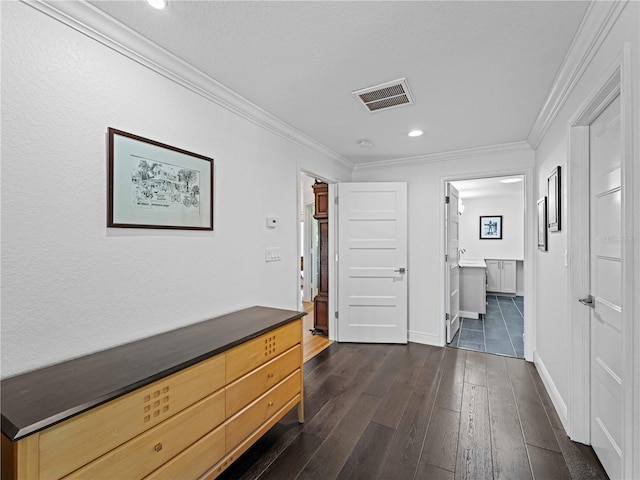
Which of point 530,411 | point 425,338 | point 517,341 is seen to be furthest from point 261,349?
point 517,341

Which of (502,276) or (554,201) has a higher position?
(554,201)

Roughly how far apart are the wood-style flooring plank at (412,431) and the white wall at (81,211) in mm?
1466

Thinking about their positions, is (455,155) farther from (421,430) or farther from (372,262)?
(421,430)

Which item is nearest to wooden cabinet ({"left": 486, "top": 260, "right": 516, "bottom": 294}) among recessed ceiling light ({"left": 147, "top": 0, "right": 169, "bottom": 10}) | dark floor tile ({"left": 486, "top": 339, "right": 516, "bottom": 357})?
dark floor tile ({"left": 486, "top": 339, "right": 516, "bottom": 357})

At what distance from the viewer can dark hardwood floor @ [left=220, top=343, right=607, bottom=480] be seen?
5.79 ft

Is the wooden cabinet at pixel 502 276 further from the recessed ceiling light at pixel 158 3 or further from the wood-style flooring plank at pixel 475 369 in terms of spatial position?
the recessed ceiling light at pixel 158 3

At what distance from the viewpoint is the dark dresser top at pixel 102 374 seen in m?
0.99

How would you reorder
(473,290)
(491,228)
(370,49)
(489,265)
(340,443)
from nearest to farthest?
(370,49) → (340,443) → (473,290) → (489,265) → (491,228)

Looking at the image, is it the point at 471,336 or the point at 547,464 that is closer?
the point at 547,464

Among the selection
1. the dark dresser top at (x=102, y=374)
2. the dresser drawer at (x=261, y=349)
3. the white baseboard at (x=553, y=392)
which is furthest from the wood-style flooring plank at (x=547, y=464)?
the dark dresser top at (x=102, y=374)

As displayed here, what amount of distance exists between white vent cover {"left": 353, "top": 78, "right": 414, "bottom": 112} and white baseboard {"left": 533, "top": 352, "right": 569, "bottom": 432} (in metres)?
2.50

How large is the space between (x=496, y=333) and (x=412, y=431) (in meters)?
2.87

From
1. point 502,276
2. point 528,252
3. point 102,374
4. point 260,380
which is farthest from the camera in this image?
point 502,276

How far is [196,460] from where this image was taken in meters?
1.46
